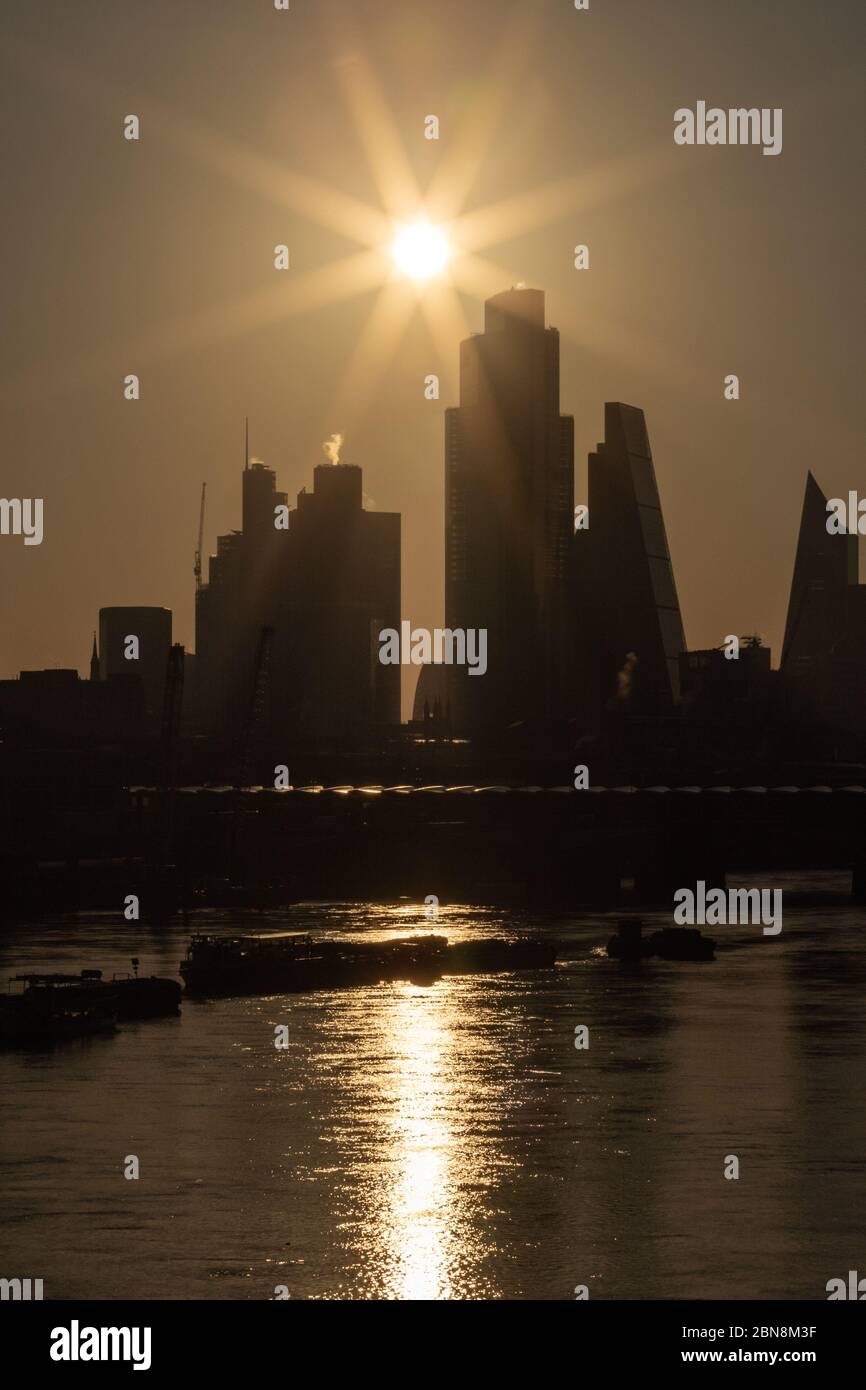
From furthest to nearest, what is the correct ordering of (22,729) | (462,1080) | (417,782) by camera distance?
(22,729)
(417,782)
(462,1080)

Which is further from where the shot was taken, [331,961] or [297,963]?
[331,961]

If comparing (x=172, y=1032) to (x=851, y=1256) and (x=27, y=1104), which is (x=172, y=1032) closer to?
(x=27, y=1104)

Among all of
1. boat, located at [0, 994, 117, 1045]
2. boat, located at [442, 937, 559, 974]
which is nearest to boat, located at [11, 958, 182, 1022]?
boat, located at [0, 994, 117, 1045]

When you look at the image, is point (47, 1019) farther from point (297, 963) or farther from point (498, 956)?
point (498, 956)

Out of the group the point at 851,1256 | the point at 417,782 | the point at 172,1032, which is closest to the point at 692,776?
the point at 417,782

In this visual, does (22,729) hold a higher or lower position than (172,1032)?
higher

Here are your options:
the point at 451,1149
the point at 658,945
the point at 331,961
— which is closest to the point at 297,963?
the point at 331,961

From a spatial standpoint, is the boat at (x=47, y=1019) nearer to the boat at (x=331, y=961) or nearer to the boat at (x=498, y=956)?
the boat at (x=331, y=961)
